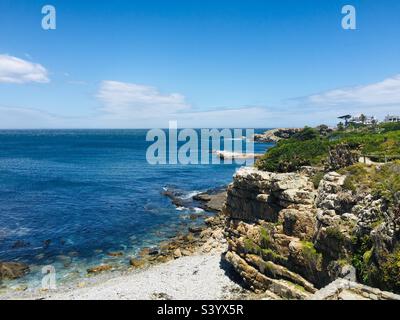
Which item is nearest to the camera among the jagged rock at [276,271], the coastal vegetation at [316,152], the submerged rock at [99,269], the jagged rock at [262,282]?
the jagged rock at [276,271]

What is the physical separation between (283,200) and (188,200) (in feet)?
125

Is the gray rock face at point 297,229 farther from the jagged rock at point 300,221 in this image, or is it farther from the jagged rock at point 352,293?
the jagged rock at point 352,293

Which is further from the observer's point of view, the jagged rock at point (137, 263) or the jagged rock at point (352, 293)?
the jagged rock at point (137, 263)

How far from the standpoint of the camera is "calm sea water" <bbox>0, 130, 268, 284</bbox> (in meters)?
41.6

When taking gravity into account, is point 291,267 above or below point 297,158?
below

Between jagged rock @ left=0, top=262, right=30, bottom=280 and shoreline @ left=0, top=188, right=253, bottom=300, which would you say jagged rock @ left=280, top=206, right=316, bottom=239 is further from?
jagged rock @ left=0, top=262, right=30, bottom=280

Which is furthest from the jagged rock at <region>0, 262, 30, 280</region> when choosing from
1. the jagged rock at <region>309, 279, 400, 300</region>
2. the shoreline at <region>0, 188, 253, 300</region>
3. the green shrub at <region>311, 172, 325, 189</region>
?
the jagged rock at <region>309, 279, 400, 300</region>

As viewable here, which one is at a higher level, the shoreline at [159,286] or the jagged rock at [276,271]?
the jagged rock at [276,271]

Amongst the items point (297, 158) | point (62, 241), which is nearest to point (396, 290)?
point (297, 158)

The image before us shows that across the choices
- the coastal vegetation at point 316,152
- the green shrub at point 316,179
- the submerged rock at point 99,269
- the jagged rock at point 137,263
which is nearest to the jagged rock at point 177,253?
the jagged rock at point 137,263

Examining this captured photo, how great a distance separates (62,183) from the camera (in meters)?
79.2

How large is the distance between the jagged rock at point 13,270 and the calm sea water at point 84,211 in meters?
0.95

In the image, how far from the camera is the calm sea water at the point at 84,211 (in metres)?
41.6
